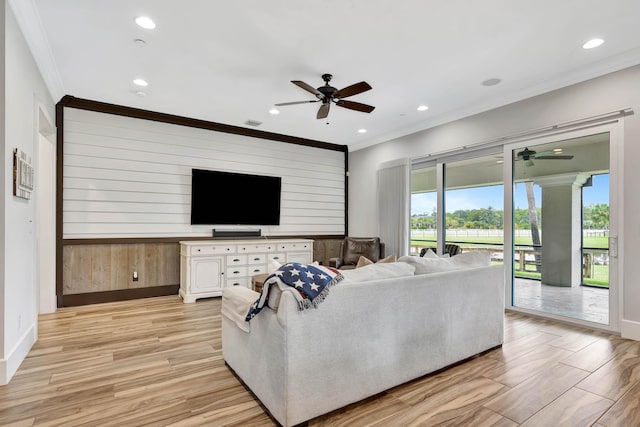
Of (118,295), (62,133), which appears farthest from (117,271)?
(62,133)

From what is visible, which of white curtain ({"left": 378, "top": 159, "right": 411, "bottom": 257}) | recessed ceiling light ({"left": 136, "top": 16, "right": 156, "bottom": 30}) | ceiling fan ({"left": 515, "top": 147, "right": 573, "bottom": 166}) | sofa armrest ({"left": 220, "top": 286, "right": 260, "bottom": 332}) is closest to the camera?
sofa armrest ({"left": 220, "top": 286, "right": 260, "bottom": 332})

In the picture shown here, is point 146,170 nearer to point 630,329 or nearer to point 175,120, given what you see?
point 175,120

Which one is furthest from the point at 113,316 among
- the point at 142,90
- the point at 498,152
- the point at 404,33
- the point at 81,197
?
the point at 498,152

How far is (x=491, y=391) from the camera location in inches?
90.4

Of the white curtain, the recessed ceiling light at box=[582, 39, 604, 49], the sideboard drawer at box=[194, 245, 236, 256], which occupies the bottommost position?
the sideboard drawer at box=[194, 245, 236, 256]

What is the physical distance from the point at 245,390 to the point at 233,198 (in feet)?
12.5

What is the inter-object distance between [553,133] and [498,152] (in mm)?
724

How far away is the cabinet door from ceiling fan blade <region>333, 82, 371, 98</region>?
3.01 metres

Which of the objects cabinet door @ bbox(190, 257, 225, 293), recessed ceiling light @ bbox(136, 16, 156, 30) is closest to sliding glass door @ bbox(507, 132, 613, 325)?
cabinet door @ bbox(190, 257, 225, 293)

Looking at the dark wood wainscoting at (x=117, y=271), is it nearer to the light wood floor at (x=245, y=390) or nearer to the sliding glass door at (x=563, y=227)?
the light wood floor at (x=245, y=390)

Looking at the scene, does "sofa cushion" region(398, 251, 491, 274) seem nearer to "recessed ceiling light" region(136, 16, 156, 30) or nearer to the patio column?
the patio column

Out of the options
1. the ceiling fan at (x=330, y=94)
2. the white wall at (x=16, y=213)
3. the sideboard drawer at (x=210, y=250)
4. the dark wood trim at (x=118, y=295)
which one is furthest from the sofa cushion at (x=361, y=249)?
the white wall at (x=16, y=213)

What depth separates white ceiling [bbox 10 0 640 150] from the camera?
264 centimetres

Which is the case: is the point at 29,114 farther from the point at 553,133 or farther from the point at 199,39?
the point at 553,133
